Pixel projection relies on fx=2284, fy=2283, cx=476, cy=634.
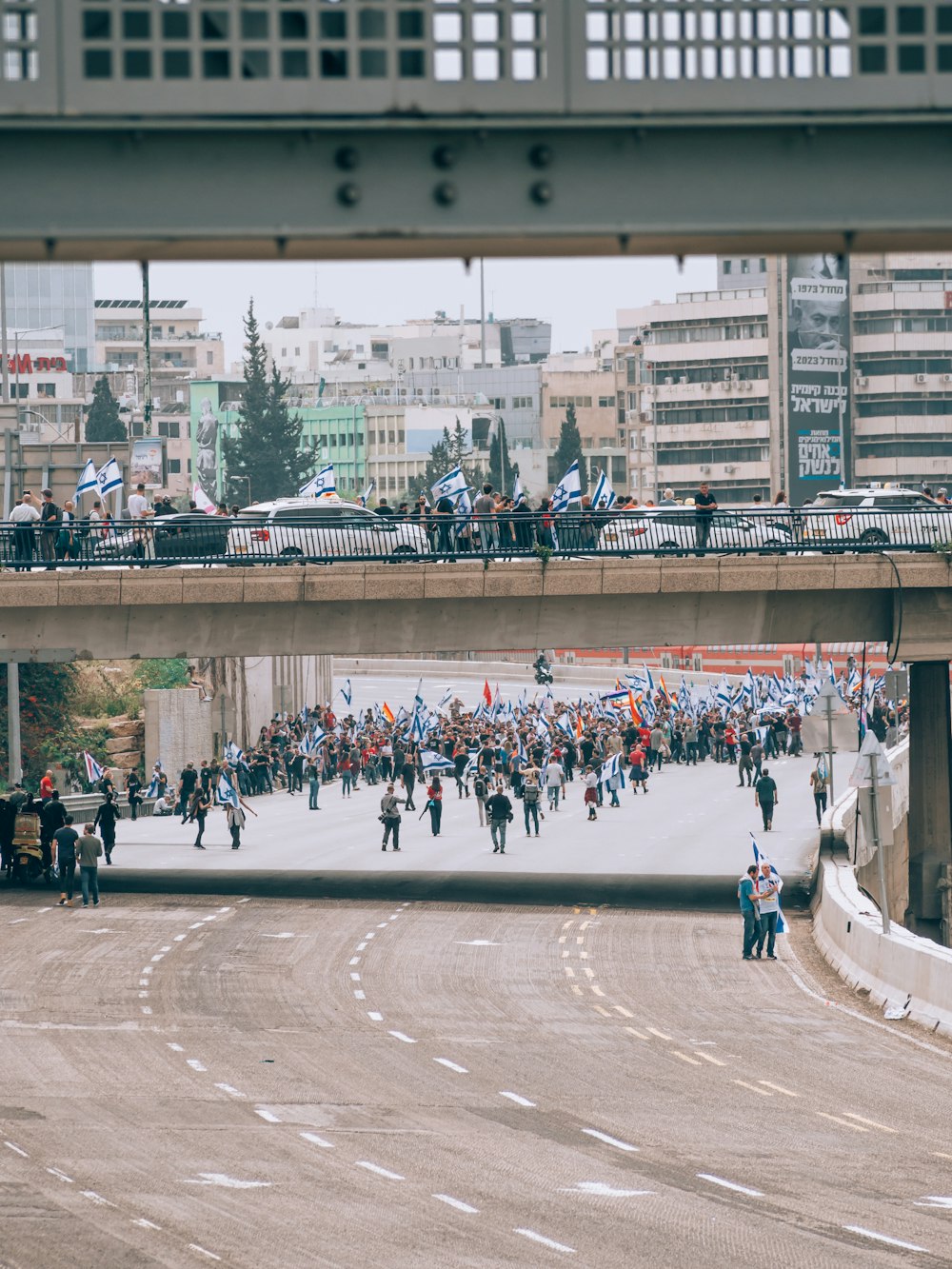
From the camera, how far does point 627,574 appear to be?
3747cm

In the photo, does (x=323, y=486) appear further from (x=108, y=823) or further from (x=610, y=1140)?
(x=610, y=1140)

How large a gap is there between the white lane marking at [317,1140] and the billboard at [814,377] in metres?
115

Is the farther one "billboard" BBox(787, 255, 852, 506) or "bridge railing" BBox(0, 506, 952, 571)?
"billboard" BBox(787, 255, 852, 506)

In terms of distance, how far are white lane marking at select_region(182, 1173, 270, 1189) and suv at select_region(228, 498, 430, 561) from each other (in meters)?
22.1

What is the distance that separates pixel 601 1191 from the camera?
16.2m

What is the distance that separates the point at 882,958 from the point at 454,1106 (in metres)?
8.25

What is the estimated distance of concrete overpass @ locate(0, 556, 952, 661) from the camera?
3728 cm

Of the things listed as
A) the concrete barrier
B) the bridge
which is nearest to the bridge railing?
the concrete barrier

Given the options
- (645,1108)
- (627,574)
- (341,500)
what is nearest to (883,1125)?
(645,1108)

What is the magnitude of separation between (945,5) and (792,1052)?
13331mm

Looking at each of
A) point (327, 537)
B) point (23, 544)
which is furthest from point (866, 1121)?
point (23, 544)

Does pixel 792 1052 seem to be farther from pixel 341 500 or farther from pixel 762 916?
pixel 341 500

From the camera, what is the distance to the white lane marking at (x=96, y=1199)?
1562 centimetres

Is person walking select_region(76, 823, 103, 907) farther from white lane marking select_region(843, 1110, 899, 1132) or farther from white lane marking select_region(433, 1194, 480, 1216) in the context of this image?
white lane marking select_region(433, 1194, 480, 1216)
